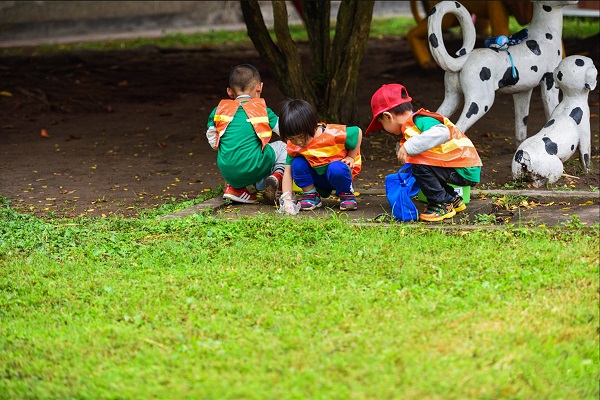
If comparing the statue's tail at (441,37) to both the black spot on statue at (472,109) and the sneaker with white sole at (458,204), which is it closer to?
the black spot on statue at (472,109)

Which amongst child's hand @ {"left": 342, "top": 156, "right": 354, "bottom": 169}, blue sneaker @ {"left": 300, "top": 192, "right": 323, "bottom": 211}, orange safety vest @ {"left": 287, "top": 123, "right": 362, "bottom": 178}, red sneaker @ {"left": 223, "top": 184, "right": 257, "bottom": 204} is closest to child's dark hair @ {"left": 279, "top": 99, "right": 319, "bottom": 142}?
orange safety vest @ {"left": 287, "top": 123, "right": 362, "bottom": 178}

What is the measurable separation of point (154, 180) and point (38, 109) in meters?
4.06

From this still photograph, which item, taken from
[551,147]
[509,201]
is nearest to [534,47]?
[551,147]

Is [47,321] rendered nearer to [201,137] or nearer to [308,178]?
[308,178]

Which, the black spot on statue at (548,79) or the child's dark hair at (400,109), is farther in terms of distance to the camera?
the black spot on statue at (548,79)

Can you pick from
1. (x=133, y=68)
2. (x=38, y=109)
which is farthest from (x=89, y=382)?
(x=133, y=68)

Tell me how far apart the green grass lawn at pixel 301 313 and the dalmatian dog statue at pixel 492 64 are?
1904mm

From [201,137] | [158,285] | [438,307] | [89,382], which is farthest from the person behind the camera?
[201,137]

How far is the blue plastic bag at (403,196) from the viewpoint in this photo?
521 centimetres

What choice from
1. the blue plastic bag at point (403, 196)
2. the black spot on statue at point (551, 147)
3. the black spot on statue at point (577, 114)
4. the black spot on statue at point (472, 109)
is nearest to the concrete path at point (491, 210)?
the blue plastic bag at point (403, 196)

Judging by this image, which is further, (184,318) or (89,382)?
(184,318)

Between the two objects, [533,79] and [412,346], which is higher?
[533,79]

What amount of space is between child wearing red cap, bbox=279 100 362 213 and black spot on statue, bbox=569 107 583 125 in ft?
5.92

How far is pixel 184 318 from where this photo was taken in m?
3.96
